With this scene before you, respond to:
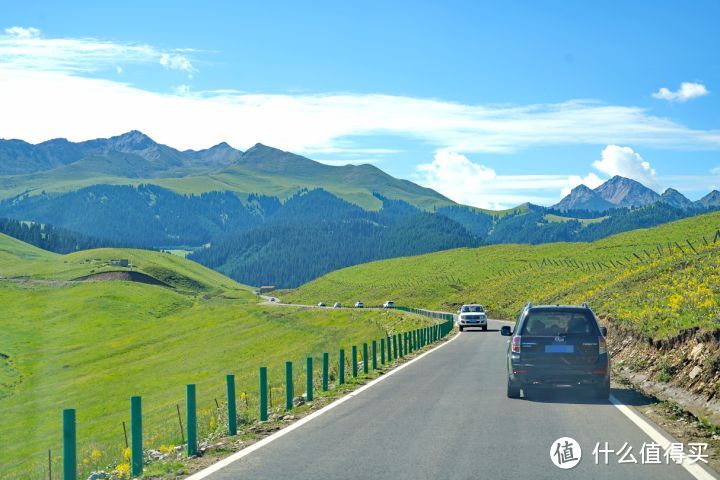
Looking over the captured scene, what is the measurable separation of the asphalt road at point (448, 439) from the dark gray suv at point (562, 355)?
0.44m

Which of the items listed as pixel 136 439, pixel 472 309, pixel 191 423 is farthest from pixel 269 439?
pixel 472 309

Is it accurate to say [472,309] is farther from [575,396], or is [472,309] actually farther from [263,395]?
[263,395]

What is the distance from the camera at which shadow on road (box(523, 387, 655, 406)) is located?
16592 millimetres

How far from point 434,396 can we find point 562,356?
287 cm

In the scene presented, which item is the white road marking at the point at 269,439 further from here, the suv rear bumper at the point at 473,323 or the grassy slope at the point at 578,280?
the suv rear bumper at the point at 473,323

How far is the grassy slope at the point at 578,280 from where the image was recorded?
30000 millimetres

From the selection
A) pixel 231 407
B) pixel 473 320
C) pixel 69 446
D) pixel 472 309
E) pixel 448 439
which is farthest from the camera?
pixel 472 309

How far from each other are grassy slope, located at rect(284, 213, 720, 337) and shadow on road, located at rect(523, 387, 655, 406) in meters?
3.97

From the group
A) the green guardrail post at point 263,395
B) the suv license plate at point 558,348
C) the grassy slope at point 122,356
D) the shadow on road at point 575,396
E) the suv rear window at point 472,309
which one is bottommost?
the grassy slope at point 122,356

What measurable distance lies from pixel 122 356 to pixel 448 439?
81.9 m

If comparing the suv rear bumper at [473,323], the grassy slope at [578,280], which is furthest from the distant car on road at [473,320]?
the grassy slope at [578,280]

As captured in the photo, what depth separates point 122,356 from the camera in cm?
8894

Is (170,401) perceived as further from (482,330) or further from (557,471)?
(557,471)

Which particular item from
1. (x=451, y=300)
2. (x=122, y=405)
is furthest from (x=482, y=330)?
(x=451, y=300)
